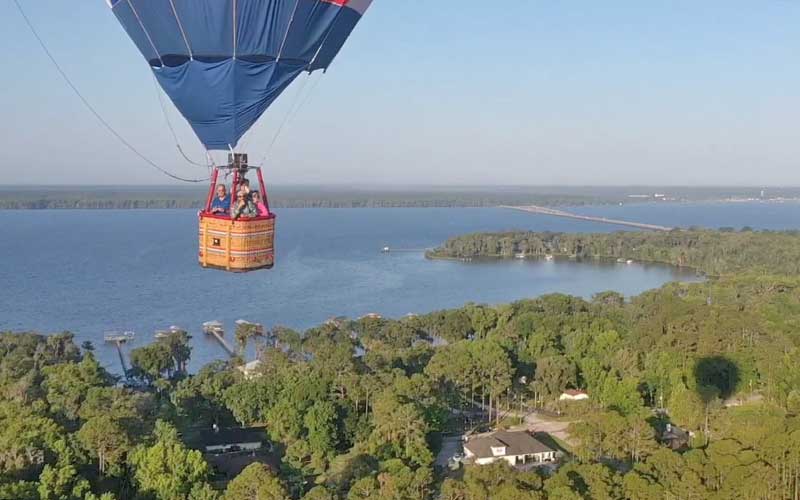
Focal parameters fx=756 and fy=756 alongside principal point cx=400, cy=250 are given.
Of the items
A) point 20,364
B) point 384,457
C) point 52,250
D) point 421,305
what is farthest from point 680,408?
point 52,250

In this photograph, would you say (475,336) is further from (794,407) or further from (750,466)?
(750,466)

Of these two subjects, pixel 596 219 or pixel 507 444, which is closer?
pixel 507 444

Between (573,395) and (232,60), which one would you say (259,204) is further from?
(573,395)

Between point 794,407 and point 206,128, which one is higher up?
point 206,128

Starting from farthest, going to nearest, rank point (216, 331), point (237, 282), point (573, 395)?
point (237, 282), point (216, 331), point (573, 395)

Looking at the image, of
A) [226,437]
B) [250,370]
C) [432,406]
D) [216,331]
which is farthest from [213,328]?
[432,406]

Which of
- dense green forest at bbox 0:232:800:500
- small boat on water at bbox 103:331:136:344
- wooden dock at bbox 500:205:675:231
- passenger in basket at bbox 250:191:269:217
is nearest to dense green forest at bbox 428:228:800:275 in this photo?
wooden dock at bbox 500:205:675:231
